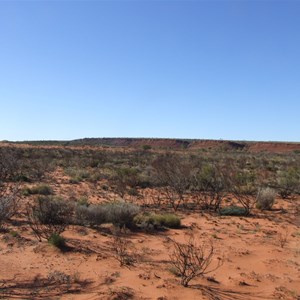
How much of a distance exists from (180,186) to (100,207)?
570cm

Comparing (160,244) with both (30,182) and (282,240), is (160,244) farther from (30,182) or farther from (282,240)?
(30,182)

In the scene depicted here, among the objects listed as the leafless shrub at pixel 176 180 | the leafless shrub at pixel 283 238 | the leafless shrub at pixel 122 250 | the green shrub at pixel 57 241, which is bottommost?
the leafless shrub at pixel 283 238

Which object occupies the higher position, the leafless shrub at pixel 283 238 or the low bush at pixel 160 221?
the low bush at pixel 160 221

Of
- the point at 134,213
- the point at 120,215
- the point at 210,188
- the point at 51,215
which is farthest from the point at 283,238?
the point at 210,188

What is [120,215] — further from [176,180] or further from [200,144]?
[200,144]

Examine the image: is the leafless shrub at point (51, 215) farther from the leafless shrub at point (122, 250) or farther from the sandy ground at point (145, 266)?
the leafless shrub at point (122, 250)

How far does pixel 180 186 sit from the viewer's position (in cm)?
1647

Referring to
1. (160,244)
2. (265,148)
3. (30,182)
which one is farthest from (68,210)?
(265,148)

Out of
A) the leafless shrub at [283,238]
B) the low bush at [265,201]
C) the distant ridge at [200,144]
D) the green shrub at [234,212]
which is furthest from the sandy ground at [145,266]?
the distant ridge at [200,144]

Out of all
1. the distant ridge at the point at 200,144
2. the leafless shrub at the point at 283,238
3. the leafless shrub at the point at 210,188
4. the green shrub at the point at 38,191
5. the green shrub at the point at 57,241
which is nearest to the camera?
the green shrub at the point at 57,241

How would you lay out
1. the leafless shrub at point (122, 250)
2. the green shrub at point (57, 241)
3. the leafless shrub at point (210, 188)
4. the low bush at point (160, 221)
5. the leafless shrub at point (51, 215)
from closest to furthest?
the leafless shrub at point (122, 250), the green shrub at point (57, 241), the leafless shrub at point (51, 215), the low bush at point (160, 221), the leafless shrub at point (210, 188)

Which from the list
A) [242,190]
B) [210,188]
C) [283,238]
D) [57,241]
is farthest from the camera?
[210,188]

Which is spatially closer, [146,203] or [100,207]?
[100,207]

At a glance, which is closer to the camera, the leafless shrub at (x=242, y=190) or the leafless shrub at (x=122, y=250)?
the leafless shrub at (x=122, y=250)
